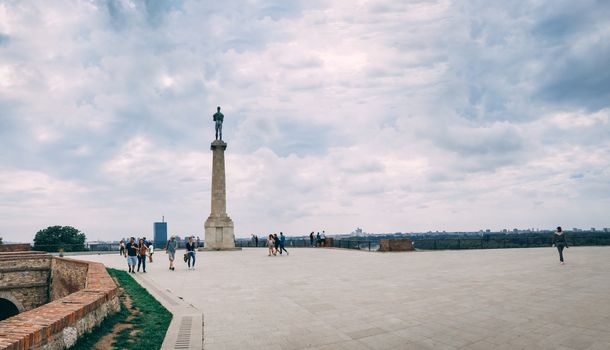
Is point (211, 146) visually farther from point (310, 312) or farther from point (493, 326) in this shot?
point (493, 326)

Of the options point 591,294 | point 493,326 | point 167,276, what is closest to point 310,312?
point 493,326

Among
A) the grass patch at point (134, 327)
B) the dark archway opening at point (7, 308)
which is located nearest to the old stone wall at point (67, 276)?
the dark archway opening at point (7, 308)

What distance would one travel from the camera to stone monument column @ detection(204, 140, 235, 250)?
116ft

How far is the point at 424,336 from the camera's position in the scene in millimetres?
6586

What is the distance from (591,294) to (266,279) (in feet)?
33.0

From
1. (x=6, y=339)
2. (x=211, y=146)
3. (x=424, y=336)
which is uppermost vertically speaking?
(x=211, y=146)

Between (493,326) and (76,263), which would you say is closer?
(493,326)

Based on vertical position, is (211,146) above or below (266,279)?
above

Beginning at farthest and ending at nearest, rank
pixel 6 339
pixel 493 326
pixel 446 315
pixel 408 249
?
pixel 408 249, pixel 446 315, pixel 493 326, pixel 6 339

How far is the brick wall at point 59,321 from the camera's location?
436 cm

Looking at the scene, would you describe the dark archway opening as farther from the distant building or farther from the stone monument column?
the distant building

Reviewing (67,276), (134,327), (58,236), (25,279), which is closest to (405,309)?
(134,327)

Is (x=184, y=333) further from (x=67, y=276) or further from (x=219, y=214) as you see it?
(x=219, y=214)

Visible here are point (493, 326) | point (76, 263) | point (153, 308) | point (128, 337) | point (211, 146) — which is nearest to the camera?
point (128, 337)
